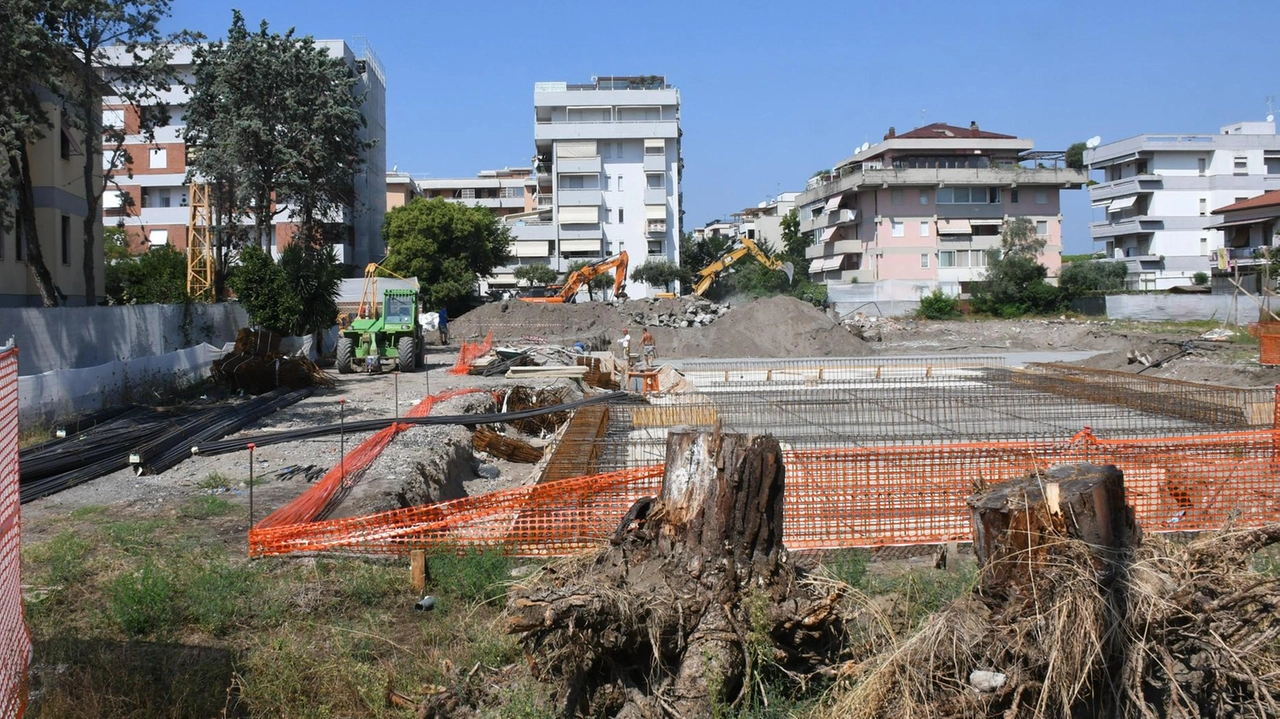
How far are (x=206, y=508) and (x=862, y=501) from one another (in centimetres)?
554

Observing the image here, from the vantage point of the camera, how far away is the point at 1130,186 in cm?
5969

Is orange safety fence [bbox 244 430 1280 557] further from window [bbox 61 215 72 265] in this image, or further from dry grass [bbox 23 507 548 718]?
window [bbox 61 215 72 265]

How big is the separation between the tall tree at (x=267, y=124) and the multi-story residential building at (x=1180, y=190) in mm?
44610

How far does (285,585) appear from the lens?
19.6 ft

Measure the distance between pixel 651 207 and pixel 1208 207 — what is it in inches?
1302

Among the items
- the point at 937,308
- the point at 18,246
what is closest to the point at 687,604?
the point at 18,246

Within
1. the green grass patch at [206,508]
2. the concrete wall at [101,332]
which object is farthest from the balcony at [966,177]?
the green grass patch at [206,508]

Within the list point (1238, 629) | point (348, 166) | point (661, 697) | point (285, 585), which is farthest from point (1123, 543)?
point (348, 166)

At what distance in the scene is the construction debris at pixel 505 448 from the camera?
14484 mm

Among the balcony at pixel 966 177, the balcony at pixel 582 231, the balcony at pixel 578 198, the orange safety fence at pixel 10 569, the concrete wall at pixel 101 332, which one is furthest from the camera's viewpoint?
the balcony at pixel 582 231

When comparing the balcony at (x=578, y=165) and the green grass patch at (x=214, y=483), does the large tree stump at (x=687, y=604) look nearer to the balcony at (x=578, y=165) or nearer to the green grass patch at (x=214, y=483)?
the green grass patch at (x=214, y=483)

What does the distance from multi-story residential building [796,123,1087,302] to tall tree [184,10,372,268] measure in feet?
84.5

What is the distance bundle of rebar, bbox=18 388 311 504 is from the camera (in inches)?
409

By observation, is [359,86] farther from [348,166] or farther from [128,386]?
[128,386]
